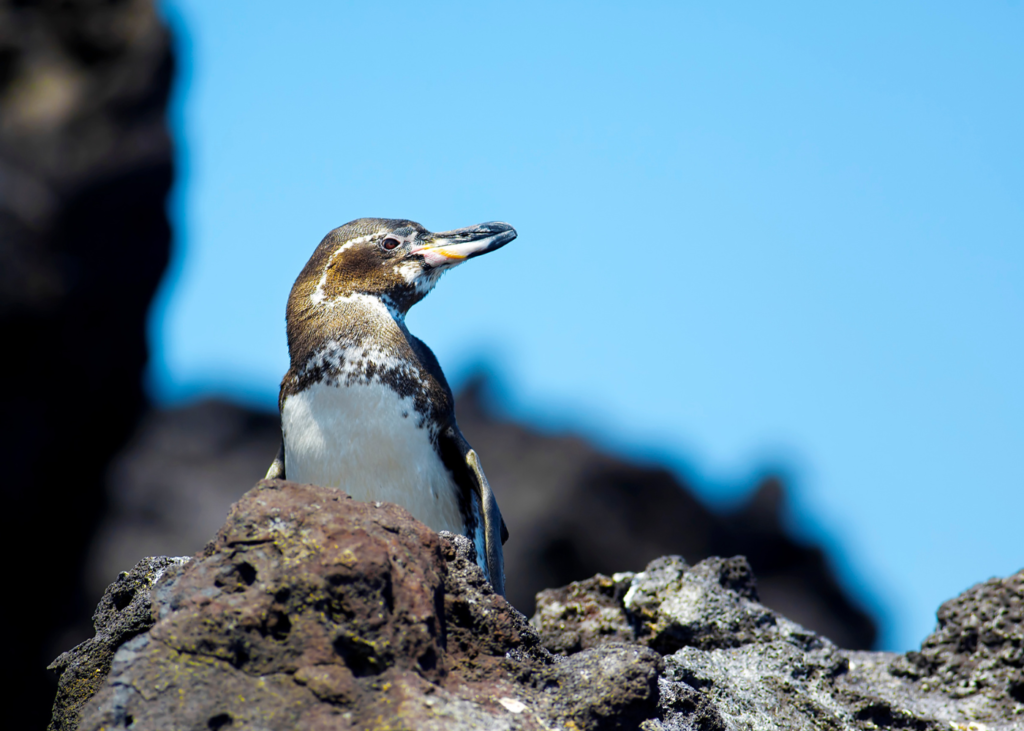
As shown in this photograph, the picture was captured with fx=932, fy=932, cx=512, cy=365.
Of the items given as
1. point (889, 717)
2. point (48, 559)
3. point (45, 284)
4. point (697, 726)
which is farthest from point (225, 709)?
point (48, 559)

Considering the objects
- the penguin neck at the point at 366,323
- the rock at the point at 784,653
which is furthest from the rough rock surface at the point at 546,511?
the penguin neck at the point at 366,323

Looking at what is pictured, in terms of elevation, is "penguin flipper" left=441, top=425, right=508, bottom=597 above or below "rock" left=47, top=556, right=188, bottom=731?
above

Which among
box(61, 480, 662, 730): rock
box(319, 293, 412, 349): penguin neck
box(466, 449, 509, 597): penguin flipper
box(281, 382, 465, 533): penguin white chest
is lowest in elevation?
box(61, 480, 662, 730): rock

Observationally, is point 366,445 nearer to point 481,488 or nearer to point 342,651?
point 481,488

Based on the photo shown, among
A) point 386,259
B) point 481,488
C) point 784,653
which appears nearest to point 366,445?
point 481,488

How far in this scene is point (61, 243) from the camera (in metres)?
13.0

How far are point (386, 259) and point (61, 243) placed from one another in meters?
9.87

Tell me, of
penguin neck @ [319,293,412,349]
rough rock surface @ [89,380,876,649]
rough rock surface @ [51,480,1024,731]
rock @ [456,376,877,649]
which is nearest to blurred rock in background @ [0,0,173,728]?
rough rock surface @ [89,380,876,649]

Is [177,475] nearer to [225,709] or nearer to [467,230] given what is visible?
[467,230]

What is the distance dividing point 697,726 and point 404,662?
122 centimetres

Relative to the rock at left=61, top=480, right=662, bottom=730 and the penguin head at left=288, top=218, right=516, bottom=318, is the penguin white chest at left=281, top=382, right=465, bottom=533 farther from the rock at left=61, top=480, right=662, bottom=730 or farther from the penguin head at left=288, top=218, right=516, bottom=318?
the rock at left=61, top=480, right=662, bottom=730

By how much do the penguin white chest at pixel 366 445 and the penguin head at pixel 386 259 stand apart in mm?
648

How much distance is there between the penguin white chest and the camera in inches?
170

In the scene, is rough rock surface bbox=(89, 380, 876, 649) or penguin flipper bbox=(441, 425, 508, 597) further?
rough rock surface bbox=(89, 380, 876, 649)
